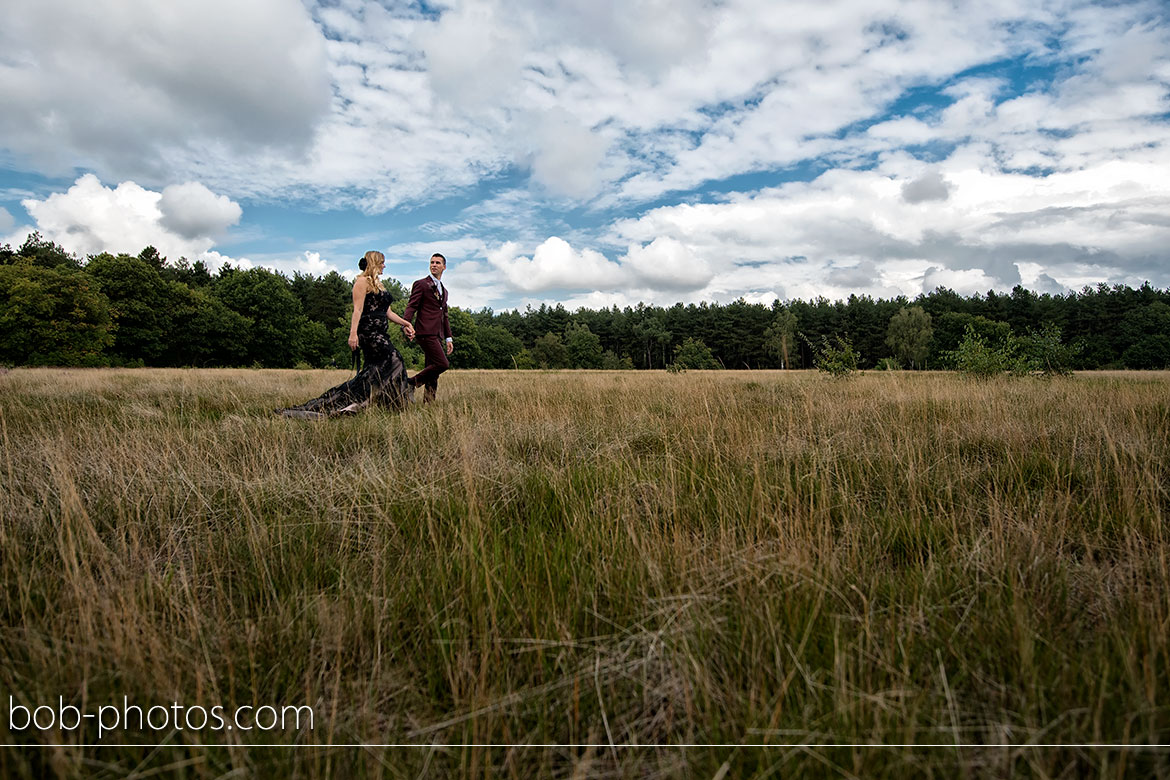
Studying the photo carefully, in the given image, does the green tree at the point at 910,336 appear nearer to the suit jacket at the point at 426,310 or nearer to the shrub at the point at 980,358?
the shrub at the point at 980,358

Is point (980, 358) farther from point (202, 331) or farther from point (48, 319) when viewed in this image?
point (202, 331)

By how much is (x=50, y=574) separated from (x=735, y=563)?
2.60 metres

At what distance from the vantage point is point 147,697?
4.09 feet

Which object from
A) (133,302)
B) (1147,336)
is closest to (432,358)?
(133,302)

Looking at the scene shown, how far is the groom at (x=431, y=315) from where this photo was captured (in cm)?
721

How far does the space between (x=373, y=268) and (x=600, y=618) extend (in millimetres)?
6723

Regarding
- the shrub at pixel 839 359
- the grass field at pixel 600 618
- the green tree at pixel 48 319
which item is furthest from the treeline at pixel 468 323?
the grass field at pixel 600 618

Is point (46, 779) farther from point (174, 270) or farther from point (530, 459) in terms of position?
point (174, 270)

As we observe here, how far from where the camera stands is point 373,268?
6973mm

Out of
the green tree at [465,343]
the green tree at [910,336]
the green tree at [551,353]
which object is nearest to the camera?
the green tree at [465,343]

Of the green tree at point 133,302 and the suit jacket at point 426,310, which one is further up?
the green tree at point 133,302

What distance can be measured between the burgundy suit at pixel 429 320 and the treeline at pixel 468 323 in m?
17.0

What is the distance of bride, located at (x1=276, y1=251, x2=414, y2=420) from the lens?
6.49m

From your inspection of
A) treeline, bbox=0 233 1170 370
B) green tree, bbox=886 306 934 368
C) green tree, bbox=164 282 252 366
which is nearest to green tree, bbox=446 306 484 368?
treeline, bbox=0 233 1170 370
